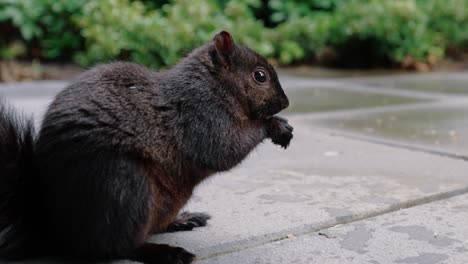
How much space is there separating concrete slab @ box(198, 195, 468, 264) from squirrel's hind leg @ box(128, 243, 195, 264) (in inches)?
2.4

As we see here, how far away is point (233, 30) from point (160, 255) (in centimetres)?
572

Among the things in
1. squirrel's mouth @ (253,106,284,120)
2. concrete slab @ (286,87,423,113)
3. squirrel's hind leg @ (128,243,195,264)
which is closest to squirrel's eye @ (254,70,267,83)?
squirrel's mouth @ (253,106,284,120)

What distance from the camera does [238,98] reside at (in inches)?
98.0

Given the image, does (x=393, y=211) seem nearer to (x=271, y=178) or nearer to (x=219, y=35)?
(x=271, y=178)

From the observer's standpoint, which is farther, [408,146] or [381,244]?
[408,146]

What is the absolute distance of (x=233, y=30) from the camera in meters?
7.71

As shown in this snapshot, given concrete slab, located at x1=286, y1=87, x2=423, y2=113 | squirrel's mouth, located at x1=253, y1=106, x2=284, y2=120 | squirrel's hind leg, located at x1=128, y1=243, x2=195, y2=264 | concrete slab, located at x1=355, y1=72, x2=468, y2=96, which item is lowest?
squirrel's hind leg, located at x1=128, y1=243, x2=195, y2=264

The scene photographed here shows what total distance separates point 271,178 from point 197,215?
745mm

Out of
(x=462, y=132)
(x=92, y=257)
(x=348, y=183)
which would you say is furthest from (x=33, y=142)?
(x=462, y=132)

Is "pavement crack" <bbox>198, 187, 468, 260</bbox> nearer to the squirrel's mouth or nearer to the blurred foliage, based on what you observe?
the squirrel's mouth

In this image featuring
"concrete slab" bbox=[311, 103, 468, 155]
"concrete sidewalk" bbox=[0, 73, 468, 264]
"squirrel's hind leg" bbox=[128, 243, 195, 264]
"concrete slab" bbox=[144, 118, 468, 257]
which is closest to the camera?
"squirrel's hind leg" bbox=[128, 243, 195, 264]

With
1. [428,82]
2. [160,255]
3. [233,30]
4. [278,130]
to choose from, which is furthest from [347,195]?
[233,30]

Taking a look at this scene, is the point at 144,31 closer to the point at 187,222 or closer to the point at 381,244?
the point at 187,222

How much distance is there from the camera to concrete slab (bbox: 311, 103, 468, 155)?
13.3 feet
